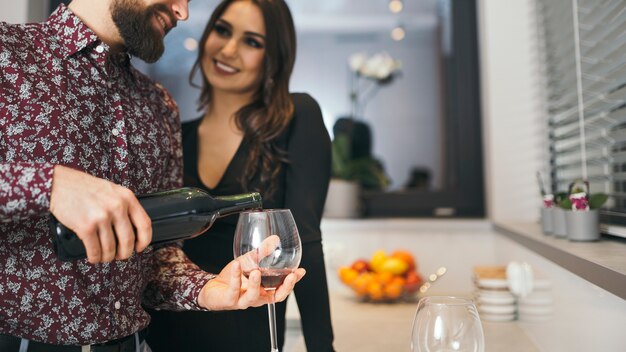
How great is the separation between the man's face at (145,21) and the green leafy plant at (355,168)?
1305mm

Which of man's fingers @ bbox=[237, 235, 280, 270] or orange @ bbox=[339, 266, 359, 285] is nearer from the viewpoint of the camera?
man's fingers @ bbox=[237, 235, 280, 270]

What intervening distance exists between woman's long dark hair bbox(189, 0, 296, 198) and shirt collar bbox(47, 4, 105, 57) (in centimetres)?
50

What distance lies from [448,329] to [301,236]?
2.05 ft

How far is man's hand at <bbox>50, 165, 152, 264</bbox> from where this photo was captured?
676mm

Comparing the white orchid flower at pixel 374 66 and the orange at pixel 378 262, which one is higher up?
the white orchid flower at pixel 374 66

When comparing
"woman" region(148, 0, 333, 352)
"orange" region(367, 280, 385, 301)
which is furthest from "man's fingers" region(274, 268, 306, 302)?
"orange" region(367, 280, 385, 301)

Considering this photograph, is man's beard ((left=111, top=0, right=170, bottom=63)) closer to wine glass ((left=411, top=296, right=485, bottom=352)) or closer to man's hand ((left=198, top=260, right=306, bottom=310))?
man's hand ((left=198, top=260, right=306, bottom=310))

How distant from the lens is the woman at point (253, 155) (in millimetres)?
1320

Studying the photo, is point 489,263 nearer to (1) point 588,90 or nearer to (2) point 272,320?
(1) point 588,90

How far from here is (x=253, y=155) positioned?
141 centimetres

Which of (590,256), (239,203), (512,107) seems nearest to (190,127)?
(239,203)

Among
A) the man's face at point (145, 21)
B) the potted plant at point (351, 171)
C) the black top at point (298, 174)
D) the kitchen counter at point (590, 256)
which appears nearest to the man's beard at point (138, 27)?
the man's face at point (145, 21)

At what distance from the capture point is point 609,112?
1.36 metres

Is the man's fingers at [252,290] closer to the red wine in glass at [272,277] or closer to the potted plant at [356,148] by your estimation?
the red wine in glass at [272,277]
